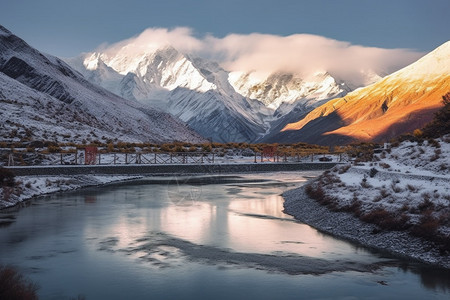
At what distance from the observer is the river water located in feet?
48.3

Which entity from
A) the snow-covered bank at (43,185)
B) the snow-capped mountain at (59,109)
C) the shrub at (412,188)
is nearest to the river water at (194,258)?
the snow-covered bank at (43,185)

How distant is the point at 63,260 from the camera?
1795 cm

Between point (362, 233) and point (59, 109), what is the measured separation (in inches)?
3672

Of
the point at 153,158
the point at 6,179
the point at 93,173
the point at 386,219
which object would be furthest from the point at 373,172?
the point at 153,158

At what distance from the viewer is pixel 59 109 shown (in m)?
104

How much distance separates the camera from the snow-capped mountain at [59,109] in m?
80.6

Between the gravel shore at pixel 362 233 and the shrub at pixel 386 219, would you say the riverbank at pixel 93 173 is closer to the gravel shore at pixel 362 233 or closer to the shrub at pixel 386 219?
the gravel shore at pixel 362 233

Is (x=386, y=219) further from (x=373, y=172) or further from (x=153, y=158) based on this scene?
(x=153, y=158)

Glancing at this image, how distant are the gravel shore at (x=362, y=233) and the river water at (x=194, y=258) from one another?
64cm

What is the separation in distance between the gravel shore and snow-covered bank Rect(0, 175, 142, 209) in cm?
1820

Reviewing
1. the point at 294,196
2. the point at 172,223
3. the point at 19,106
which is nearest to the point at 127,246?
the point at 172,223

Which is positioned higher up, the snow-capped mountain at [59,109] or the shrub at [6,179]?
the snow-capped mountain at [59,109]

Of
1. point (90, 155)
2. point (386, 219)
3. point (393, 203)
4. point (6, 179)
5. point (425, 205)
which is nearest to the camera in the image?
point (425, 205)

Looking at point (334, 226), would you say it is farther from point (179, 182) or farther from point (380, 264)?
point (179, 182)
